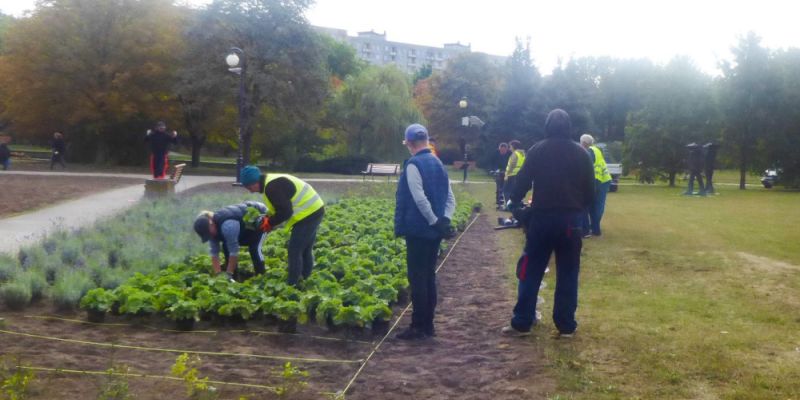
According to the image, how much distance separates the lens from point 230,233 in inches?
345

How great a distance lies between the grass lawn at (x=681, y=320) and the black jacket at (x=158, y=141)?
10.5 meters

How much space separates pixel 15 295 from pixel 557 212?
17.2ft

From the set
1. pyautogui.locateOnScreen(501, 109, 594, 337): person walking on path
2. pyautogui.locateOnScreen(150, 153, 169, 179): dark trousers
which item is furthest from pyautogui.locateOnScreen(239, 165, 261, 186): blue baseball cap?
pyautogui.locateOnScreen(150, 153, 169, 179): dark trousers

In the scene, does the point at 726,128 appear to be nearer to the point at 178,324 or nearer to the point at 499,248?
the point at 499,248

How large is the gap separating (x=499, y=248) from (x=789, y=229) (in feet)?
23.1

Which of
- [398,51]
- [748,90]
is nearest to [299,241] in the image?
[748,90]

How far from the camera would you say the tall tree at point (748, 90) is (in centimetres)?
4078

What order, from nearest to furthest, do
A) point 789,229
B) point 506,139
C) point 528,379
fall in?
point 528,379 → point 789,229 → point 506,139

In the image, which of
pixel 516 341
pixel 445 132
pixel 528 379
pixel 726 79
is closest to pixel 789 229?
pixel 516 341

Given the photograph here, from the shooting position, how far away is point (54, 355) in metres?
5.92

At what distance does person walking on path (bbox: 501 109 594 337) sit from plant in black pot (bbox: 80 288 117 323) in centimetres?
377

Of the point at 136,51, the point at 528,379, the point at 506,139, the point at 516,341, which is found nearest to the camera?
the point at 528,379

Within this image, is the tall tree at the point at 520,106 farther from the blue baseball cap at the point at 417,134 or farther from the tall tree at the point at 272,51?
the blue baseball cap at the point at 417,134

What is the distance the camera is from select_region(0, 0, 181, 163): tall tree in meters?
39.5
